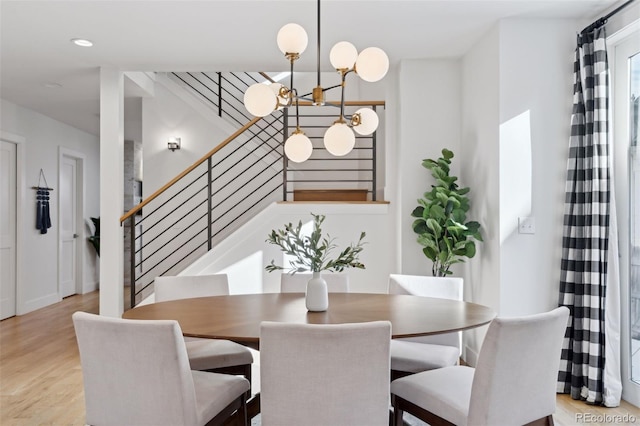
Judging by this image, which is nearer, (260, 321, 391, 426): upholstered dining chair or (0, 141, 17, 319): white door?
(260, 321, 391, 426): upholstered dining chair

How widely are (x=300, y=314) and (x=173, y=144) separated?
14.3ft

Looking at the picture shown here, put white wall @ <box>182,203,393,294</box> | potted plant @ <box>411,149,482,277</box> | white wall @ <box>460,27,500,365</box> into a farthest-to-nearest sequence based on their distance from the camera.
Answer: white wall @ <box>182,203,393,294</box>, potted plant @ <box>411,149,482,277</box>, white wall @ <box>460,27,500,365</box>

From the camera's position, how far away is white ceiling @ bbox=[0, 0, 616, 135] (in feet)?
10.8

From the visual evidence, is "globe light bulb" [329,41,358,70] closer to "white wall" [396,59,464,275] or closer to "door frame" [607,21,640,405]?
"door frame" [607,21,640,405]

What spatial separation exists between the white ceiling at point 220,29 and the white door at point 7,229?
164 centimetres

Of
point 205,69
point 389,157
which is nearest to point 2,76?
point 205,69

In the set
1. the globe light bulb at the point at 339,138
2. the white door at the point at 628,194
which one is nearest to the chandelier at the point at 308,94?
the globe light bulb at the point at 339,138

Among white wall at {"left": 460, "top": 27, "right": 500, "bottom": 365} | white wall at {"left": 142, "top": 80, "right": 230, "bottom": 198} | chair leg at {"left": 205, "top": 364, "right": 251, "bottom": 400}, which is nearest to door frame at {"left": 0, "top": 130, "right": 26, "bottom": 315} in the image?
white wall at {"left": 142, "top": 80, "right": 230, "bottom": 198}

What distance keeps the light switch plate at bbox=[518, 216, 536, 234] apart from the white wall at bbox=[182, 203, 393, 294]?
151 cm

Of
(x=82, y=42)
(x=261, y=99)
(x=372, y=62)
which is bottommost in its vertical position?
(x=261, y=99)

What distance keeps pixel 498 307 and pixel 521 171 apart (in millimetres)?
960

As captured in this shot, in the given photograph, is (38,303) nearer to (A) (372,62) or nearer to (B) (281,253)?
(B) (281,253)

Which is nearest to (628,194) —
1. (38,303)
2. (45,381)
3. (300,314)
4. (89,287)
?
(300,314)

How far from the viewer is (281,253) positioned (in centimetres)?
477
